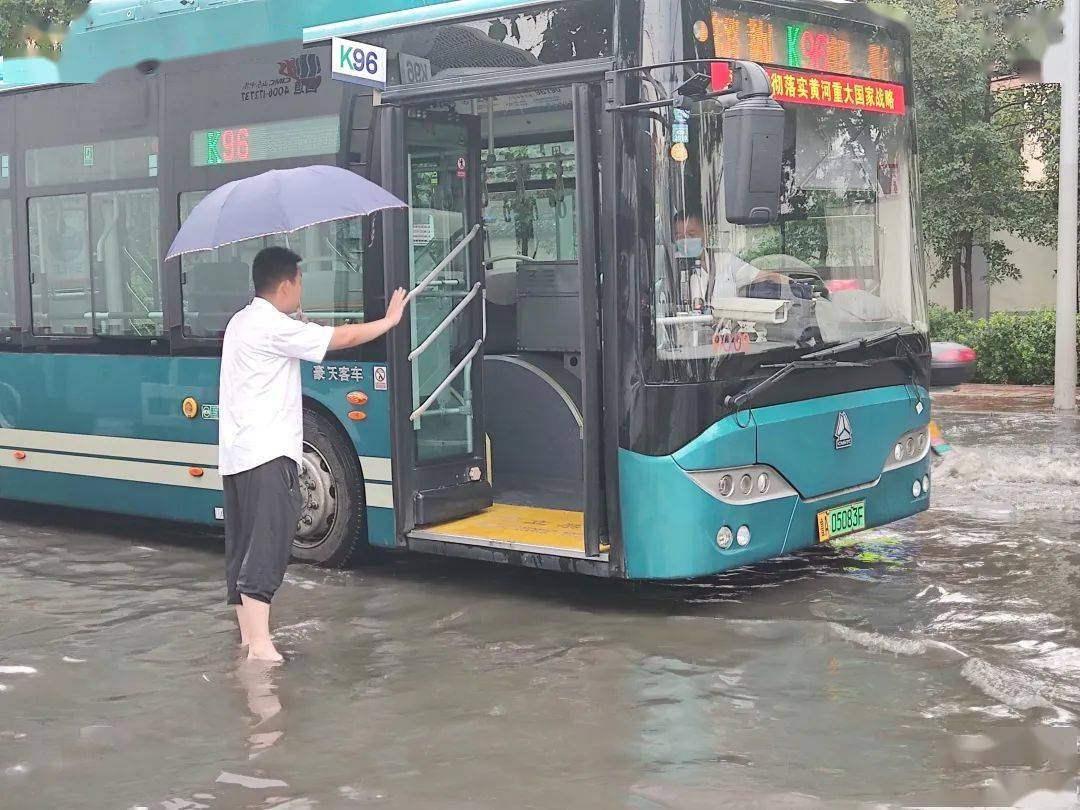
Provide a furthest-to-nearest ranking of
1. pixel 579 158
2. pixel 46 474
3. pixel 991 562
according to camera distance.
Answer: pixel 46 474, pixel 991 562, pixel 579 158

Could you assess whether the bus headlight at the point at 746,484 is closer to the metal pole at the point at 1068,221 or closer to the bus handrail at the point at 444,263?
the bus handrail at the point at 444,263

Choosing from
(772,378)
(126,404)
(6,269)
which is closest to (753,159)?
(772,378)

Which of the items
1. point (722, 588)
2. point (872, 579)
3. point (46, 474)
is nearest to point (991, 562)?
point (872, 579)

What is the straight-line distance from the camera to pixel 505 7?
287 inches

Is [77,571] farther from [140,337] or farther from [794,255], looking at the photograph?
[794,255]

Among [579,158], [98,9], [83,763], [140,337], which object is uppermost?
[98,9]

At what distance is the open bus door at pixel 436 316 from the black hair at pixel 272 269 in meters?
1.27

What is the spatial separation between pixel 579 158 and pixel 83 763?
11.2ft

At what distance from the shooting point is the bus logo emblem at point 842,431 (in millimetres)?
7504

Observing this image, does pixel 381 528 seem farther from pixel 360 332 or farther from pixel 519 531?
pixel 360 332

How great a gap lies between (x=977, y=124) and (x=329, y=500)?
1388 centimetres

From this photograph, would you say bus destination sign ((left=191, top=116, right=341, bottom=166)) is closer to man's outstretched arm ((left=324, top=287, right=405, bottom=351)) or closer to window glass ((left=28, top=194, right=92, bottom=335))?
window glass ((left=28, top=194, right=92, bottom=335))

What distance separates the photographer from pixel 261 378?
652cm

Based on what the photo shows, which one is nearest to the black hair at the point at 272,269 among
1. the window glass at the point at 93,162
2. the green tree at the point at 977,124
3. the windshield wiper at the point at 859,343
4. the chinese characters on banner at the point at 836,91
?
the chinese characters on banner at the point at 836,91
